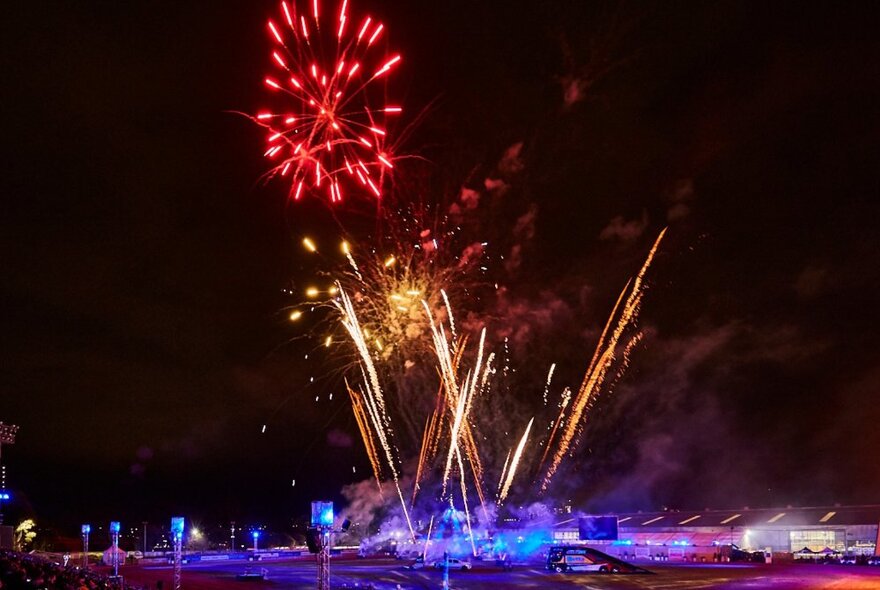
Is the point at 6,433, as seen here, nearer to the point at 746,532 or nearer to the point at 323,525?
the point at 323,525

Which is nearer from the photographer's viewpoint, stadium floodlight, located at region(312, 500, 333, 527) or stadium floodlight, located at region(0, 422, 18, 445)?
stadium floodlight, located at region(312, 500, 333, 527)

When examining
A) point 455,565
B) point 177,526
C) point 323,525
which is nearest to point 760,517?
point 455,565

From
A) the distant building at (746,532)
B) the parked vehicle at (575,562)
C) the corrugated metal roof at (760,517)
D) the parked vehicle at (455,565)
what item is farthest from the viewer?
the corrugated metal roof at (760,517)

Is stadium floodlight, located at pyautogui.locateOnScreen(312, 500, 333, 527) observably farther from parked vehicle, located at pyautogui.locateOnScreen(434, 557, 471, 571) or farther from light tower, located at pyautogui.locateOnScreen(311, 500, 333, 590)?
parked vehicle, located at pyautogui.locateOnScreen(434, 557, 471, 571)

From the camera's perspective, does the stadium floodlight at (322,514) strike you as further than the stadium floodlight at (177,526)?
No

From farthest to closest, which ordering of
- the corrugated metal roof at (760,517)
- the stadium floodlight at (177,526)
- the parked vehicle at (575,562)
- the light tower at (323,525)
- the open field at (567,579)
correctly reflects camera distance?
the corrugated metal roof at (760,517) → the parked vehicle at (575,562) → the open field at (567,579) → the stadium floodlight at (177,526) → the light tower at (323,525)

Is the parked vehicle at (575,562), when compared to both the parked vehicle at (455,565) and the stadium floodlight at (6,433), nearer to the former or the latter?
the parked vehicle at (455,565)

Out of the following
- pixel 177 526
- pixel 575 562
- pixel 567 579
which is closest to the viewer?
pixel 177 526

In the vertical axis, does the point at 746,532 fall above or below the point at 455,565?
below

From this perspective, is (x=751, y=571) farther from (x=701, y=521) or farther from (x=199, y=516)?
(x=199, y=516)

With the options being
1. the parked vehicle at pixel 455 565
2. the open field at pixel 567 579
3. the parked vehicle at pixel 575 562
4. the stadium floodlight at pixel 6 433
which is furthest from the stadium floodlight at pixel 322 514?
the stadium floodlight at pixel 6 433

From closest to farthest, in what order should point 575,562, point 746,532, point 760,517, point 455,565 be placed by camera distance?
1. point 575,562
2. point 455,565
3. point 746,532
4. point 760,517

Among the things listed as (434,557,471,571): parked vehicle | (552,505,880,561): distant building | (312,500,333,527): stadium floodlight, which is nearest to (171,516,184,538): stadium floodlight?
(312,500,333,527): stadium floodlight

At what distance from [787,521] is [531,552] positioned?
2089cm
